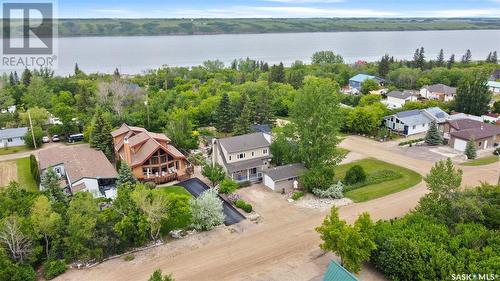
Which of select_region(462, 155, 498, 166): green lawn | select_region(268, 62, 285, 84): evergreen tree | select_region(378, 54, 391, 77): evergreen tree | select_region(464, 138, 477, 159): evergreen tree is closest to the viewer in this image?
select_region(462, 155, 498, 166): green lawn

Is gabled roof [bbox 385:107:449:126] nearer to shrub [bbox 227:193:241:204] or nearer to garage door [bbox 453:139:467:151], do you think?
garage door [bbox 453:139:467:151]

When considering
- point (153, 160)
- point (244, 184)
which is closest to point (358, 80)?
point (244, 184)

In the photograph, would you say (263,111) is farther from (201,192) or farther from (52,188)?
(52,188)

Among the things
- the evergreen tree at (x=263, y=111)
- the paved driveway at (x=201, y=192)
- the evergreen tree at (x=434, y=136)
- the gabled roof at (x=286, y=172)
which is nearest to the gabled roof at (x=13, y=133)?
the paved driveway at (x=201, y=192)

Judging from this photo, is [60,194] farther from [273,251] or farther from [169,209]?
[273,251]

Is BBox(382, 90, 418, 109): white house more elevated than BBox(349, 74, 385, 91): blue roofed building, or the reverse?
BBox(349, 74, 385, 91): blue roofed building

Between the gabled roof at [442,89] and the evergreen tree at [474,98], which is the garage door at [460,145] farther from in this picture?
the gabled roof at [442,89]

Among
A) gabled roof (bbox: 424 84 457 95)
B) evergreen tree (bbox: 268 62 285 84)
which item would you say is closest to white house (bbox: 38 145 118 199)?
evergreen tree (bbox: 268 62 285 84)

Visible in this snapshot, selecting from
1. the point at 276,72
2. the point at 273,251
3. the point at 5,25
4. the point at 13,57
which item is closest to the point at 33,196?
the point at 273,251
